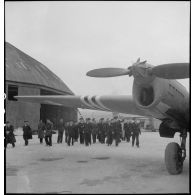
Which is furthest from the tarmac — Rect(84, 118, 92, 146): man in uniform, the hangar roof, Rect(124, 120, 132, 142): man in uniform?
the hangar roof

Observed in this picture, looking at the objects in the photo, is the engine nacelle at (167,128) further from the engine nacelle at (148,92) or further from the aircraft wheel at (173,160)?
the engine nacelle at (148,92)

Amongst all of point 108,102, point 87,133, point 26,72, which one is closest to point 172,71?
point 108,102

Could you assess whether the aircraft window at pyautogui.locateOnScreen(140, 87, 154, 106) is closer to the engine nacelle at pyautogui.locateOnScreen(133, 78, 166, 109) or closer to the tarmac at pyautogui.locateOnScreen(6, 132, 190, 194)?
the engine nacelle at pyautogui.locateOnScreen(133, 78, 166, 109)

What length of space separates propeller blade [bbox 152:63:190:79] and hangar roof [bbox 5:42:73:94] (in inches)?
712

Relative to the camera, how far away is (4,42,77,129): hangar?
24578 millimetres

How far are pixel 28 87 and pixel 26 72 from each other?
7.55 feet

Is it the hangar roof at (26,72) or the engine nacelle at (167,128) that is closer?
the engine nacelle at (167,128)

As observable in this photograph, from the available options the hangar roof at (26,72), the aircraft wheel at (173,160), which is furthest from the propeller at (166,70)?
the hangar roof at (26,72)

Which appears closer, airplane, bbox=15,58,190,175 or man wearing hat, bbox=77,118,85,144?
airplane, bbox=15,58,190,175

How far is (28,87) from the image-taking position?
27.1 meters

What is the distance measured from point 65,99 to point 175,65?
622 cm

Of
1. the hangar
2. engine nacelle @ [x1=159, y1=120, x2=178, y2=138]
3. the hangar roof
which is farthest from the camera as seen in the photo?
the hangar roof

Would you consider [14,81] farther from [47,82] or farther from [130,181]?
[130,181]

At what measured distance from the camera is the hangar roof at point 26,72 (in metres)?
25.8
